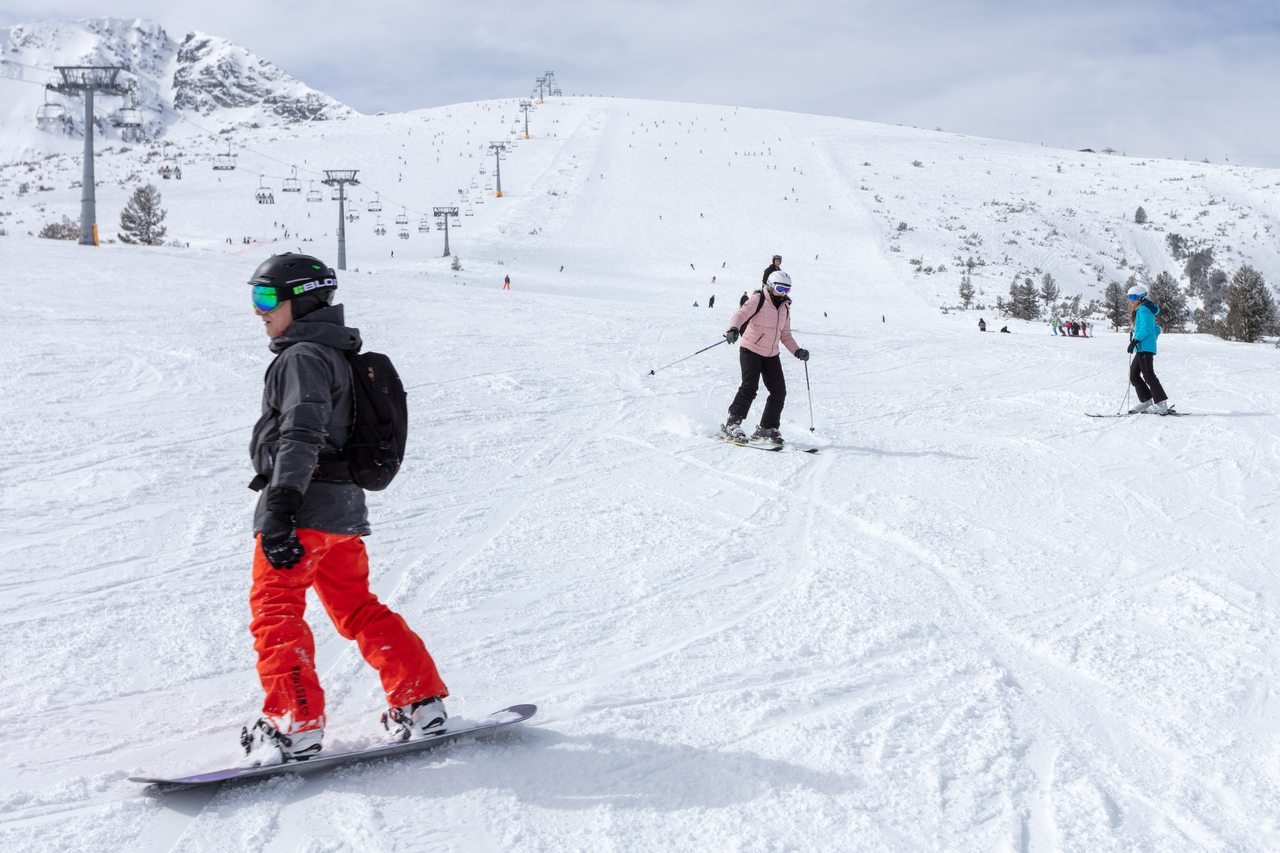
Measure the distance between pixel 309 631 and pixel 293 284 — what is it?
3.73 ft

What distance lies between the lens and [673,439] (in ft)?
29.6

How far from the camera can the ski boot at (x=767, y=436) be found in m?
8.72

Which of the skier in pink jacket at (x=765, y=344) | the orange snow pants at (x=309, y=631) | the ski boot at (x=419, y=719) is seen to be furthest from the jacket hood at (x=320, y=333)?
the skier in pink jacket at (x=765, y=344)

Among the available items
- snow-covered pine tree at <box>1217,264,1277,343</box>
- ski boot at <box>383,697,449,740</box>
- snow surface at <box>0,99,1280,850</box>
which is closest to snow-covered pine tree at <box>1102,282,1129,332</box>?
Result: snow-covered pine tree at <box>1217,264,1277,343</box>

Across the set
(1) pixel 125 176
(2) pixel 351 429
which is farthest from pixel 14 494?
(1) pixel 125 176

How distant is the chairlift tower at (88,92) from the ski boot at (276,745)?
1035 inches

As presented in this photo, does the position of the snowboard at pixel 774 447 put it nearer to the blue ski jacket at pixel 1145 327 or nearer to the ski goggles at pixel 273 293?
the blue ski jacket at pixel 1145 327

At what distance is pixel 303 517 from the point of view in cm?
288

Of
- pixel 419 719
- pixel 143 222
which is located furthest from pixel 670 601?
pixel 143 222

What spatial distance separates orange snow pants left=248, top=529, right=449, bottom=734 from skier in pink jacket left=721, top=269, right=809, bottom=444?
5.63 m

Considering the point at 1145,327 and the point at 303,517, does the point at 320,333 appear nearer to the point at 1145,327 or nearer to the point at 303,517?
the point at 303,517

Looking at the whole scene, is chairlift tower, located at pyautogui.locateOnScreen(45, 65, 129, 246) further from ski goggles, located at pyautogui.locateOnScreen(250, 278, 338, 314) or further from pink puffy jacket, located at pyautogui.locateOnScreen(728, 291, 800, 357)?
ski goggles, located at pyautogui.locateOnScreen(250, 278, 338, 314)

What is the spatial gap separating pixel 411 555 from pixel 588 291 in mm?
25360

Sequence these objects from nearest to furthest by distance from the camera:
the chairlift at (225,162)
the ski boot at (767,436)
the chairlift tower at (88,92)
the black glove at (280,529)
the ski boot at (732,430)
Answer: the black glove at (280,529), the ski boot at (767,436), the ski boot at (732,430), the chairlift tower at (88,92), the chairlift at (225,162)
